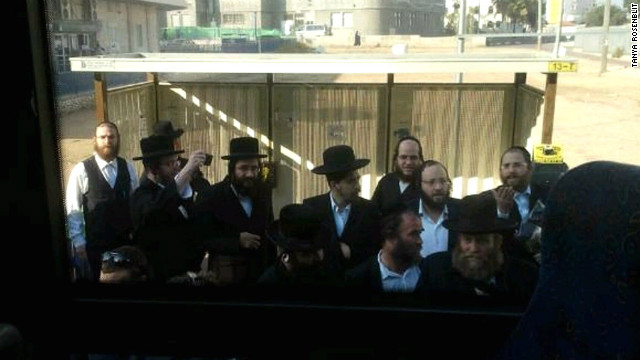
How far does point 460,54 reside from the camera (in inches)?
73.0

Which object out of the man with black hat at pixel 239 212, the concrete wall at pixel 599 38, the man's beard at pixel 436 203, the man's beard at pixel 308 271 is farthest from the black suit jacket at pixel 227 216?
the concrete wall at pixel 599 38

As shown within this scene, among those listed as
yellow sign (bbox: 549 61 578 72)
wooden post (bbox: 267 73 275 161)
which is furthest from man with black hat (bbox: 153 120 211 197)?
yellow sign (bbox: 549 61 578 72)

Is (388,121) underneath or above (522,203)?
above

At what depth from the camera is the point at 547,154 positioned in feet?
5.73

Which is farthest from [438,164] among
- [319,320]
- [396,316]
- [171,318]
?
[171,318]

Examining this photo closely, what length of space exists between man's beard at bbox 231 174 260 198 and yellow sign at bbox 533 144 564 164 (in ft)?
2.77

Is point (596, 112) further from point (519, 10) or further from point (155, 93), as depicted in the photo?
point (155, 93)

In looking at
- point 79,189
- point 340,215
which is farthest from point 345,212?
point 79,189

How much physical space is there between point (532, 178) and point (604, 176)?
2.47ft

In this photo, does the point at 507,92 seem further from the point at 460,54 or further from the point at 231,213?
the point at 231,213

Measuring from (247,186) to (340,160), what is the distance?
320 millimetres

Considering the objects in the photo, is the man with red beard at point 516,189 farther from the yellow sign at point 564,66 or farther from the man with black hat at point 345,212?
the man with black hat at point 345,212

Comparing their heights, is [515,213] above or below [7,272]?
above

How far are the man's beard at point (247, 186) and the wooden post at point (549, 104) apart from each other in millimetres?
879
